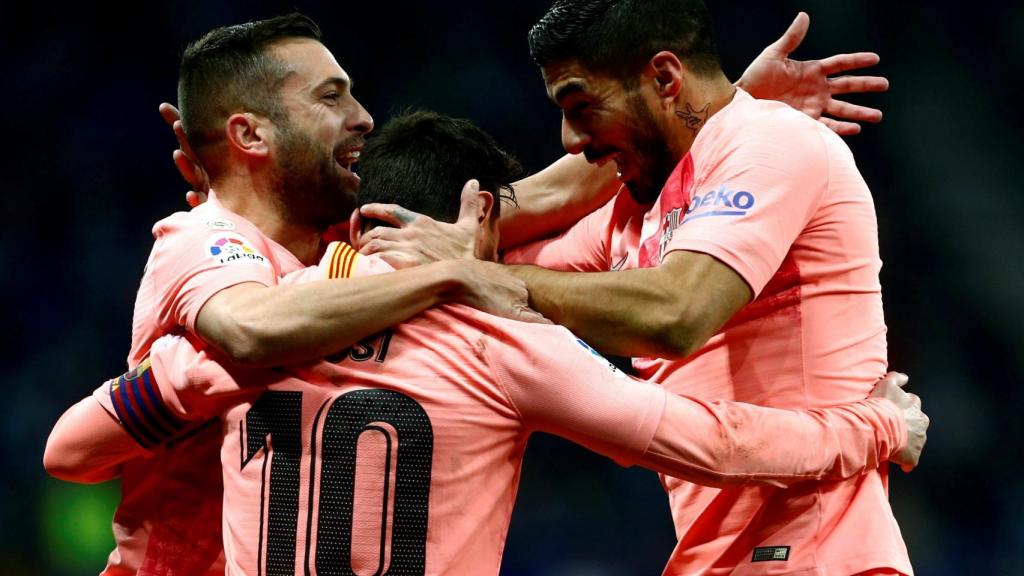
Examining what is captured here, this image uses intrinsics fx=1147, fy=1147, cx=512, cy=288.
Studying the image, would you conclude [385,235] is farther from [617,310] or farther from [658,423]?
[658,423]

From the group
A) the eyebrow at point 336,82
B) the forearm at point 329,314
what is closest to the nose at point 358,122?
the eyebrow at point 336,82

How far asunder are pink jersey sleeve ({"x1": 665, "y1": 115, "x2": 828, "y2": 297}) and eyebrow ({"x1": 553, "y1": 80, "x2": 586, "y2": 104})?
418mm

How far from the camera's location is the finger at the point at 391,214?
224 centimetres

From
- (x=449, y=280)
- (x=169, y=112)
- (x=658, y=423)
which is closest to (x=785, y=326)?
(x=658, y=423)

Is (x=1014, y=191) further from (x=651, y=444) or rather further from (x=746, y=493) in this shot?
(x=651, y=444)

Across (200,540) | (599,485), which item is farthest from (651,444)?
(599,485)

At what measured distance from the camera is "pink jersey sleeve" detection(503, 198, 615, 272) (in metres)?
3.19

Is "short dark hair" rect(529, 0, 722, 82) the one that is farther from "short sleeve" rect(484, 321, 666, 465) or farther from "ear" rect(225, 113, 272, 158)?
"short sleeve" rect(484, 321, 666, 465)

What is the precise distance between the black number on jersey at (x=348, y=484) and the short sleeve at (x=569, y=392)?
18cm

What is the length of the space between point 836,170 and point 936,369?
3.55 metres

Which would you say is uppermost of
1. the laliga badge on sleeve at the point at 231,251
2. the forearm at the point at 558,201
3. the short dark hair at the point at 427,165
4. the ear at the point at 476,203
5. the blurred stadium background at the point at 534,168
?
the short dark hair at the point at 427,165

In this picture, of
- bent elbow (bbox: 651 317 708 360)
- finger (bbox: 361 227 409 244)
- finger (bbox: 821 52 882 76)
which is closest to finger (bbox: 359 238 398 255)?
finger (bbox: 361 227 409 244)

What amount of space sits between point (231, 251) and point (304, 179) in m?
0.60

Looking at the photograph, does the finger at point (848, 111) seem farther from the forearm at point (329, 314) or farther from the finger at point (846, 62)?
the forearm at point (329, 314)
